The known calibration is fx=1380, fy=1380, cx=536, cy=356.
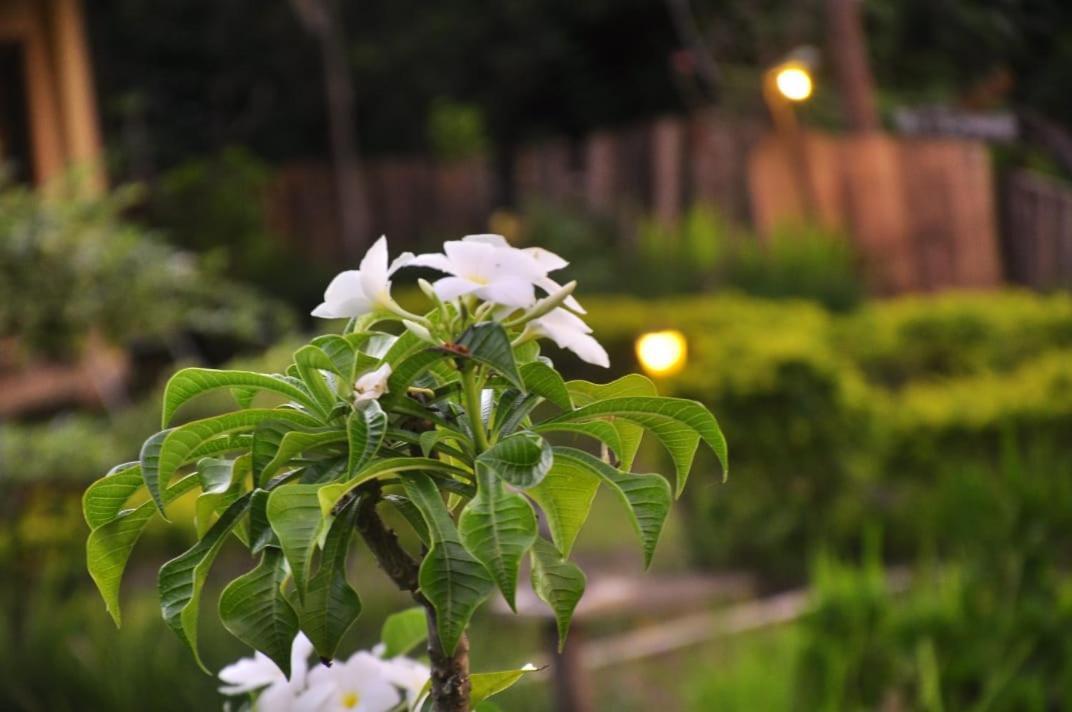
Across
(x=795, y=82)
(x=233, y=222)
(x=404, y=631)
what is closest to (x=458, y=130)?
(x=233, y=222)

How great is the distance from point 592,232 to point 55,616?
8219 mm

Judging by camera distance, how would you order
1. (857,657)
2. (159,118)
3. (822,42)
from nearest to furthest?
1. (857,657)
2. (822,42)
3. (159,118)

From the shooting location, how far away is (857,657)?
3383 millimetres

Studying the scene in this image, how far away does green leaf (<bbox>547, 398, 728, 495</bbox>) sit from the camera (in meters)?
1.01

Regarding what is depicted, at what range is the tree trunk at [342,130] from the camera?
14.4 meters

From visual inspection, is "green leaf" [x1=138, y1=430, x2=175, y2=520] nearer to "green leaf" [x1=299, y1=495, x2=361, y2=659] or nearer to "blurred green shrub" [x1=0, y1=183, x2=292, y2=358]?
"green leaf" [x1=299, y1=495, x2=361, y2=659]

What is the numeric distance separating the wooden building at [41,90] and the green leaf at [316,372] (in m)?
8.58

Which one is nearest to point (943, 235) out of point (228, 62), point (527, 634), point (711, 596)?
point (711, 596)

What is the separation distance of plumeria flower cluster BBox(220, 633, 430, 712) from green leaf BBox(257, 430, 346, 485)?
302mm

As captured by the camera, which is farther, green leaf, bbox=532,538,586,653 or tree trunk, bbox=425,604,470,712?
tree trunk, bbox=425,604,470,712

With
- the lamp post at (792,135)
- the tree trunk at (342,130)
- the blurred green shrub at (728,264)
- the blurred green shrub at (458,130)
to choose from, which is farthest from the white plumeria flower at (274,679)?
the blurred green shrub at (458,130)

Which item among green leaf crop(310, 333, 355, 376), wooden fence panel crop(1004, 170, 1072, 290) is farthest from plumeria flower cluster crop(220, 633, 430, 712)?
wooden fence panel crop(1004, 170, 1072, 290)

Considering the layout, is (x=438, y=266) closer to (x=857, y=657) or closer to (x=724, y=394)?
(x=857, y=657)

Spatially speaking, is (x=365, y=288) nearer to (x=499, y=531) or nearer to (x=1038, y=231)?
(x=499, y=531)
